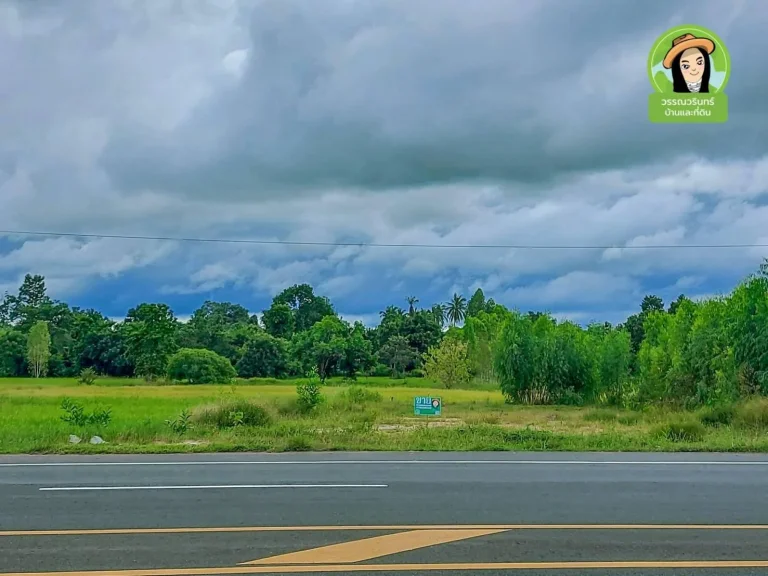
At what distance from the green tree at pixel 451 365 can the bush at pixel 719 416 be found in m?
42.5

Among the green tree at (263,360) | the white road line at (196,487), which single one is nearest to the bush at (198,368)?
the green tree at (263,360)

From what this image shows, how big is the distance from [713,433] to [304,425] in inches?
417

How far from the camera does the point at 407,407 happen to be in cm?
3319

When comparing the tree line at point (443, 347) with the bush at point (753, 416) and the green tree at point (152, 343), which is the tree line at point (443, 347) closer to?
the green tree at point (152, 343)

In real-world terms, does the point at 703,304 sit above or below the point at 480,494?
above

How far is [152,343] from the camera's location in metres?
70.1

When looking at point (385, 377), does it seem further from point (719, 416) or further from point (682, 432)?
point (682, 432)

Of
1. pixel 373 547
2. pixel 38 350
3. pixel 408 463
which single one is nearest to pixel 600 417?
pixel 408 463

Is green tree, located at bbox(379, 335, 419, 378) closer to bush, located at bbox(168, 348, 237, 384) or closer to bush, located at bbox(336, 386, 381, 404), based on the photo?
bush, located at bbox(168, 348, 237, 384)

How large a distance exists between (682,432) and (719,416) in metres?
4.48

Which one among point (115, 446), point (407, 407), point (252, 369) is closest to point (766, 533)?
point (115, 446)

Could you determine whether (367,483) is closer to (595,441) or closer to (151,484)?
(151,484)

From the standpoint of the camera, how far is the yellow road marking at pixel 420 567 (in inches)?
237

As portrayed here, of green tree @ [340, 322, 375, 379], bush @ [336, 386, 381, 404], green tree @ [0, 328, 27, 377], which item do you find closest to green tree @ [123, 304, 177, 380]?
green tree @ [0, 328, 27, 377]
